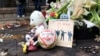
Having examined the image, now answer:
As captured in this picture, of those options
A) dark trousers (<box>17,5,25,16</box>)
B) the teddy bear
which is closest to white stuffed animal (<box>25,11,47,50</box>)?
the teddy bear

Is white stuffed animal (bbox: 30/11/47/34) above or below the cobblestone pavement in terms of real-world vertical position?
above

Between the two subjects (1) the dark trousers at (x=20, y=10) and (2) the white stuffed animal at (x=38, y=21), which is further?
(1) the dark trousers at (x=20, y=10)

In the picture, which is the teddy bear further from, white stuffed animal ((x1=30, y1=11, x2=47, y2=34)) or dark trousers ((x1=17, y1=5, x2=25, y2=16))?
dark trousers ((x1=17, y1=5, x2=25, y2=16))

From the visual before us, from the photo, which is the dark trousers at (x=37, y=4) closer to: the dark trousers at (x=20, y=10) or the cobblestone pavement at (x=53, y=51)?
the dark trousers at (x=20, y=10)

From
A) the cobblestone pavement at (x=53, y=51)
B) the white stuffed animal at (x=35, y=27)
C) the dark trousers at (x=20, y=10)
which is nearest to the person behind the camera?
the cobblestone pavement at (x=53, y=51)

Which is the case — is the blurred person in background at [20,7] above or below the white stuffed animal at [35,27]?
below

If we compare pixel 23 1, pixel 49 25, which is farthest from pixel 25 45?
pixel 23 1

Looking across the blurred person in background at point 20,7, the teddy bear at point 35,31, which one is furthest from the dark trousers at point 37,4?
the teddy bear at point 35,31

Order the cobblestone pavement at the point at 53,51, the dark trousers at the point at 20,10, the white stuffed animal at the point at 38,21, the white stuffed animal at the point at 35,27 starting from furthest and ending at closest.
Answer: the dark trousers at the point at 20,10 < the white stuffed animal at the point at 38,21 < the white stuffed animal at the point at 35,27 < the cobblestone pavement at the point at 53,51

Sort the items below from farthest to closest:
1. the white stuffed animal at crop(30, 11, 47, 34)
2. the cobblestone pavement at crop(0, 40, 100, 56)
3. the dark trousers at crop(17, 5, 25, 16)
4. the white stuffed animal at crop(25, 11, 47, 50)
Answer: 1. the dark trousers at crop(17, 5, 25, 16)
2. the white stuffed animal at crop(30, 11, 47, 34)
3. the white stuffed animal at crop(25, 11, 47, 50)
4. the cobblestone pavement at crop(0, 40, 100, 56)

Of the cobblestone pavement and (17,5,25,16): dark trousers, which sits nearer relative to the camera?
the cobblestone pavement

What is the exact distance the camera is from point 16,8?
5.21 m

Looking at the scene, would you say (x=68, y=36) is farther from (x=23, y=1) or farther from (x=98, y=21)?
(x=23, y=1)

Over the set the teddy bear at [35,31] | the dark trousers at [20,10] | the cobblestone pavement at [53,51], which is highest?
the teddy bear at [35,31]
